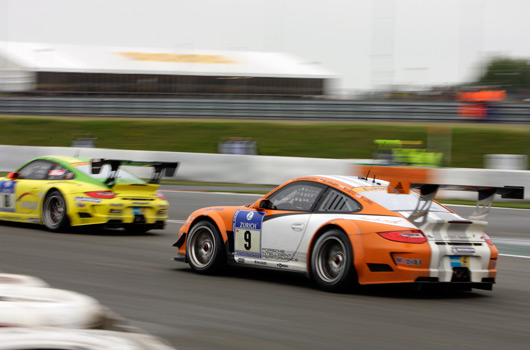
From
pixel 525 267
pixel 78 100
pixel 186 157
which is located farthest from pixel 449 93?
pixel 525 267

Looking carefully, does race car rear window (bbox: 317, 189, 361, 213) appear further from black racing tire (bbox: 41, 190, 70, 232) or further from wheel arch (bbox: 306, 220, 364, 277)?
black racing tire (bbox: 41, 190, 70, 232)

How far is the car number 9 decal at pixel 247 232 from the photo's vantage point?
837cm

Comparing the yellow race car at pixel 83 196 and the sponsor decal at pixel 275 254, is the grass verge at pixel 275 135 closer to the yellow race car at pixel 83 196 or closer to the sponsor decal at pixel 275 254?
the yellow race car at pixel 83 196

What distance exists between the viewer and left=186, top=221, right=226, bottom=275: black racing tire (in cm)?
866

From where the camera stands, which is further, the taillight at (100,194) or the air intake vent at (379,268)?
the taillight at (100,194)

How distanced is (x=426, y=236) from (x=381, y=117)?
2516 centimetres

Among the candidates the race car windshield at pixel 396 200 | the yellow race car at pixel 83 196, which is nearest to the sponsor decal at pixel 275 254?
the race car windshield at pixel 396 200

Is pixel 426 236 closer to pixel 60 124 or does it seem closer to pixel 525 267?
pixel 525 267

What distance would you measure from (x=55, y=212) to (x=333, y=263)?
21.4 feet

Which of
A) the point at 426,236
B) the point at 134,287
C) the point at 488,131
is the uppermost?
the point at 488,131

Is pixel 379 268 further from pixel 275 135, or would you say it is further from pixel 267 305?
pixel 275 135

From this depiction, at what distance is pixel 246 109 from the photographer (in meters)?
34.6

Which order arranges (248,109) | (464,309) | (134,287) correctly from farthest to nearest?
(248,109) → (134,287) → (464,309)

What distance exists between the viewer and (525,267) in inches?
398
